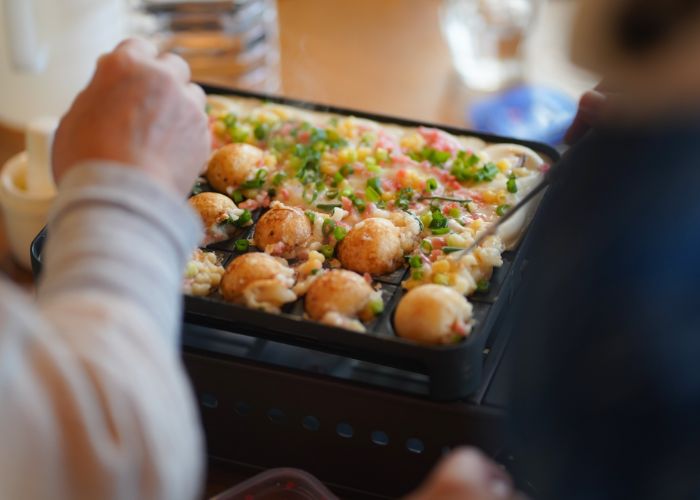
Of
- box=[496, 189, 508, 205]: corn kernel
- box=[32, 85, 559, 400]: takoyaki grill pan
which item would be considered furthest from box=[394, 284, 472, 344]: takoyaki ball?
box=[496, 189, 508, 205]: corn kernel

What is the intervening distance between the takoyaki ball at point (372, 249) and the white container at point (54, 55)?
0.73 meters

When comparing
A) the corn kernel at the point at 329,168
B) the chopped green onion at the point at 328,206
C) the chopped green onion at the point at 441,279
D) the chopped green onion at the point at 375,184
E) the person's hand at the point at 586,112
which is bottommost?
the chopped green onion at the point at 328,206

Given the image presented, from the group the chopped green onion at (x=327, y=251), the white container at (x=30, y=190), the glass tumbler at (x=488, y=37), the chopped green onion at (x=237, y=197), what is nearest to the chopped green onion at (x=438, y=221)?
the chopped green onion at (x=327, y=251)

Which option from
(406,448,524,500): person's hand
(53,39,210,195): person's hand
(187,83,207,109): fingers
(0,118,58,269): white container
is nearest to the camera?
(406,448,524,500): person's hand

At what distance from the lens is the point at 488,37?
68.7 inches

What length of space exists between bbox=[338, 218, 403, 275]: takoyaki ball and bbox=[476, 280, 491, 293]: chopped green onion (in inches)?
3.5

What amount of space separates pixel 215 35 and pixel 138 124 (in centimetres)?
103

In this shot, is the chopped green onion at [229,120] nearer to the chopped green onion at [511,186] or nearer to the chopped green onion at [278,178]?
the chopped green onion at [278,178]

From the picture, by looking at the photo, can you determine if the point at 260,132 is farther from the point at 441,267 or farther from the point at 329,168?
the point at 441,267

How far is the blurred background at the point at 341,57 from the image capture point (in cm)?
158

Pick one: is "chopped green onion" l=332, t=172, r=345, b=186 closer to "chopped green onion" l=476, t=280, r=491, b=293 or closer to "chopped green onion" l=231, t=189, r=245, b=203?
"chopped green onion" l=231, t=189, r=245, b=203

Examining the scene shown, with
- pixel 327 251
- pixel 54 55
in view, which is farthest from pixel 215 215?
pixel 54 55

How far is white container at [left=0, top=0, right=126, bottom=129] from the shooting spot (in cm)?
152

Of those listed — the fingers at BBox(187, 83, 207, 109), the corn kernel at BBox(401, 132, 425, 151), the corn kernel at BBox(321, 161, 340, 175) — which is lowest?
the corn kernel at BBox(321, 161, 340, 175)
